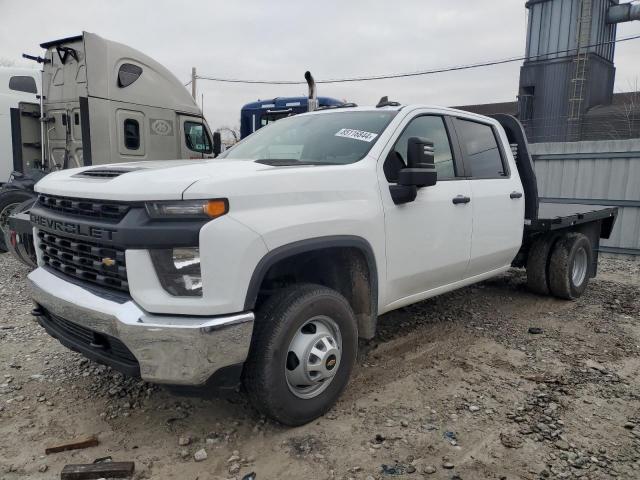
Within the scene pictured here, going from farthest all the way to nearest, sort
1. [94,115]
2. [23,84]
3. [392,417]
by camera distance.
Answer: [23,84] → [94,115] → [392,417]

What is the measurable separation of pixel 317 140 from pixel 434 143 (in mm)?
966

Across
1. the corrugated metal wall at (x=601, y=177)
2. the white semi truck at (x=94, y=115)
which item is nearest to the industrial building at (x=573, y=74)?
the corrugated metal wall at (x=601, y=177)

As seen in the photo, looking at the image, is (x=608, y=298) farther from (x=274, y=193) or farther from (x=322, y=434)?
(x=274, y=193)

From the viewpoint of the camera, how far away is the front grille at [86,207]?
251 centimetres

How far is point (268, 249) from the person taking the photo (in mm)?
2537

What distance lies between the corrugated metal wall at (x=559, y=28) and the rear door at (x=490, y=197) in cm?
2176

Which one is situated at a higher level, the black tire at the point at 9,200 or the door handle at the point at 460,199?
the door handle at the point at 460,199

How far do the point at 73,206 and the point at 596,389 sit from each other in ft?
11.9

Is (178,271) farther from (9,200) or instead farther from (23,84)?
(23,84)

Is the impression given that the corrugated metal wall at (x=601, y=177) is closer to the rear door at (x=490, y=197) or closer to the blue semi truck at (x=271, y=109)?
the blue semi truck at (x=271, y=109)

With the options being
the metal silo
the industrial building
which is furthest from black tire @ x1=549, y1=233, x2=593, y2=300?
the metal silo

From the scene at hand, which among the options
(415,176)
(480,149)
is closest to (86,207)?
(415,176)

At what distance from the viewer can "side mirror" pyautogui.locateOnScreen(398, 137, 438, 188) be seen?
10.4 feet

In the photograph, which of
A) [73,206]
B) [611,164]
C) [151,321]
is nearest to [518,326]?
[151,321]
